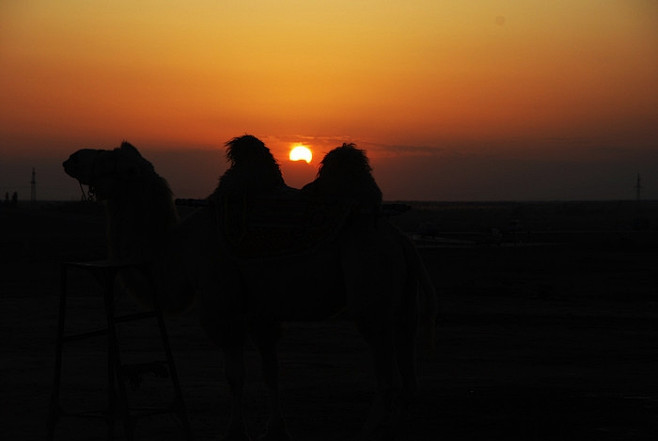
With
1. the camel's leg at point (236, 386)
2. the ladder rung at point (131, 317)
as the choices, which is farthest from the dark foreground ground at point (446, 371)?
the ladder rung at point (131, 317)

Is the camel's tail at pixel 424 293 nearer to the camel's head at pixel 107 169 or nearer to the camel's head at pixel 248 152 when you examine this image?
the camel's head at pixel 248 152

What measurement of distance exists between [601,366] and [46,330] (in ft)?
31.0

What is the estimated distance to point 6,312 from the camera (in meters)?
22.3

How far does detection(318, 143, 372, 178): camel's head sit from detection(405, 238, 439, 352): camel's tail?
0.82 m

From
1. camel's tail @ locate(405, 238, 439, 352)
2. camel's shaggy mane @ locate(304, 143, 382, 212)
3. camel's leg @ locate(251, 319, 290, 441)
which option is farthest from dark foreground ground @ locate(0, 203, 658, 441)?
camel's shaggy mane @ locate(304, 143, 382, 212)

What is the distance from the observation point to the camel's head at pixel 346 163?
1047 centimetres

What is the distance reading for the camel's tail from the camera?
1030cm

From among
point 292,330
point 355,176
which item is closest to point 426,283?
point 355,176

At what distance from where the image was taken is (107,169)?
10.7 m

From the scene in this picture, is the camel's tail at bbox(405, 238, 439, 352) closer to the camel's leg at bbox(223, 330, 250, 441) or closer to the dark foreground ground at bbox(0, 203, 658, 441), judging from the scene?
the dark foreground ground at bbox(0, 203, 658, 441)

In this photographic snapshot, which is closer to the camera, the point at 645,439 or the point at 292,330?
the point at 645,439

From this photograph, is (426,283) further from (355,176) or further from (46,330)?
(46,330)

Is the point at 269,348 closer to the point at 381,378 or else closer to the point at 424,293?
the point at 381,378

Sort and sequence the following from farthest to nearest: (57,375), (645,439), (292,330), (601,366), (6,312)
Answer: (6,312), (292,330), (601,366), (645,439), (57,375)
